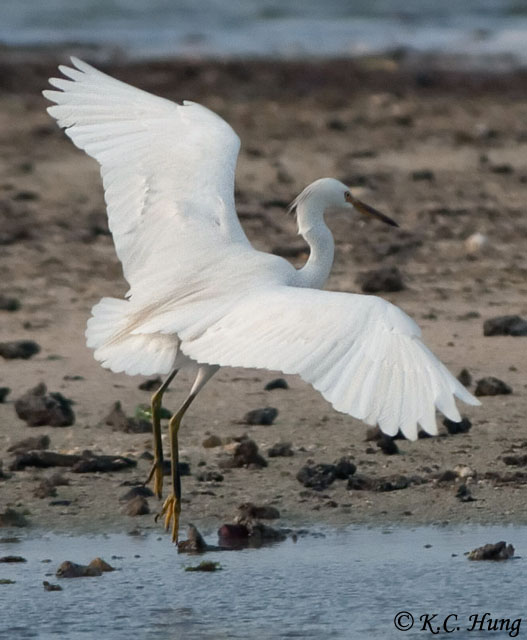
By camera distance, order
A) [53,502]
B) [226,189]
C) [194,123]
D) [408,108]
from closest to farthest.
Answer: [53,502], [226,189], [194,123], [408,108]

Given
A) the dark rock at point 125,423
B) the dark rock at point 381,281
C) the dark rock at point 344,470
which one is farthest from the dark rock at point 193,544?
the dark rock at point 381,281

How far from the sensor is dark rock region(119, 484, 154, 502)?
23.0ft

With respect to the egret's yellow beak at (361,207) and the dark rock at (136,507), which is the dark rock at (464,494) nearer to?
the dark rock at (136,507)

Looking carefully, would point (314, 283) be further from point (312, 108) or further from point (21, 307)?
point (312, 108)

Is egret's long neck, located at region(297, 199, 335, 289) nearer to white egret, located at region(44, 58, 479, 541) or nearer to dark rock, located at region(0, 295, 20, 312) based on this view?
white egret, located at region(44, 58, 479, 541)

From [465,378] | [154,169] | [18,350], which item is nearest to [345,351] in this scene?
[154,169]

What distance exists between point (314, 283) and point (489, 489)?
1.15m

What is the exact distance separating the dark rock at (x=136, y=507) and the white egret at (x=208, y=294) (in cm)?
10

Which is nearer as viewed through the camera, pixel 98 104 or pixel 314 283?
pixel 314 283

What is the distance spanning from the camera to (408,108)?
A: 19250 millimetres

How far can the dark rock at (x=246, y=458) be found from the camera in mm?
7336

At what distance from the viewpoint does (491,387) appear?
27.3 feet

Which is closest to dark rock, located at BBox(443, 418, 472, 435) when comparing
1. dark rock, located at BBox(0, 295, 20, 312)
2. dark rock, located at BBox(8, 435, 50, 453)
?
dark rock, located at BBox(8, 435, 50, 453)

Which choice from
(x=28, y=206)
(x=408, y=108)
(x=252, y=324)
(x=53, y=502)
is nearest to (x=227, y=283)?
(x=252, y=324)
